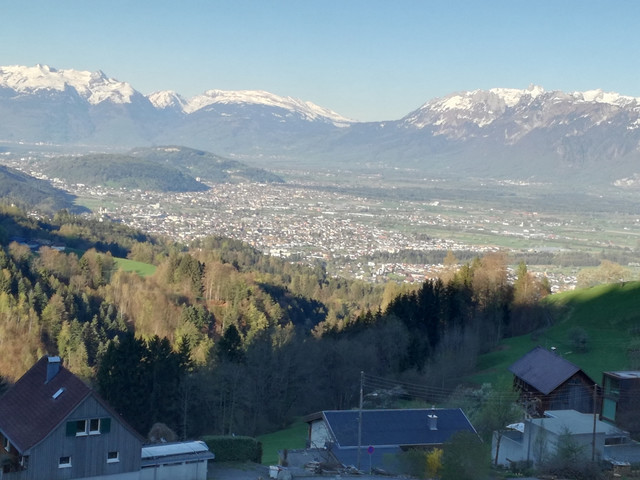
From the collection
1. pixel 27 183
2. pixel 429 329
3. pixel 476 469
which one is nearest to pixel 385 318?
pixel 429 329

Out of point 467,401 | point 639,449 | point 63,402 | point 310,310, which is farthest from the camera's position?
point 310,310

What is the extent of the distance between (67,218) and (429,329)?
236 ft

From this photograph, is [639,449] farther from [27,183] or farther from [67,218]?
[27,183]

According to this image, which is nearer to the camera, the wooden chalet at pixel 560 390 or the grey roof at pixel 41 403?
the grey roof at pixel 41 403

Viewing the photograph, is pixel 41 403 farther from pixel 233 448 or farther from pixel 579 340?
pixel 579 340

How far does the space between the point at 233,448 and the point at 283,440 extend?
916 cm

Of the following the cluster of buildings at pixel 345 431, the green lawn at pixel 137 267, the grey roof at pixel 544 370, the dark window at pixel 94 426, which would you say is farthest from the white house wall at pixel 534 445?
the green lawn at pixel 137 267

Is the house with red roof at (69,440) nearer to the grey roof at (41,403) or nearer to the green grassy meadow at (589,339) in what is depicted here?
the grey roof at (41,403)

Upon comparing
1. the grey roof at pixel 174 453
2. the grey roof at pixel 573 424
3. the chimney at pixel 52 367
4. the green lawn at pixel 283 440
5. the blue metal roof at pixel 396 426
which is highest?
the chimney at pixel 52 367

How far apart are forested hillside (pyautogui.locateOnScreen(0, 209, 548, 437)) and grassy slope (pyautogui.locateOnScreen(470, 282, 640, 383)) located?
1.25 m

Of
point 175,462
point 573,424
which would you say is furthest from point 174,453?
point 573,424

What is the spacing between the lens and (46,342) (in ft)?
153

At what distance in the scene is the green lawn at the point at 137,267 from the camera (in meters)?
69.4

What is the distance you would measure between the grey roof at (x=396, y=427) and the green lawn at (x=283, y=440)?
7.60ft
